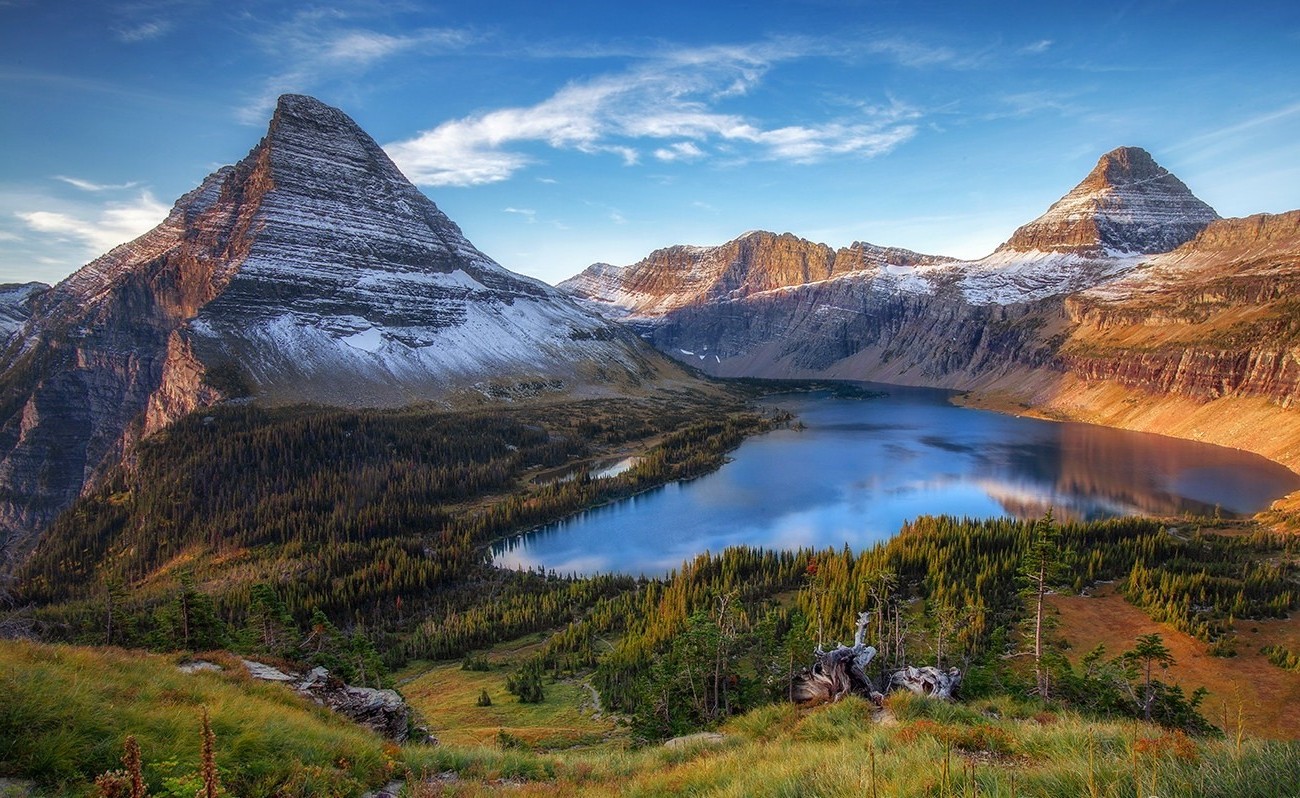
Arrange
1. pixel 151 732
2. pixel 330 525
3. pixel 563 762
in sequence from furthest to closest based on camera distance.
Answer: pixel 330 525 → pixel 563 762 → pixel 151 732

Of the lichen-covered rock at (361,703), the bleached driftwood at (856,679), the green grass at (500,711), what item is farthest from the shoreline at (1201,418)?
the lichen-covered rock at (361,703)

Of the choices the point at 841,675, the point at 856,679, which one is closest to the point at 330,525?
the point at 841,675

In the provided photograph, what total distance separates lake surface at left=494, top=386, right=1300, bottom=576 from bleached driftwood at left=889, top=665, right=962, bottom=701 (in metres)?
51.3

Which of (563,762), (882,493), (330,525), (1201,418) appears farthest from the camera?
(1201,418)

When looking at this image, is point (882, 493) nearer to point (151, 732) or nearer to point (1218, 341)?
point (151, 732)

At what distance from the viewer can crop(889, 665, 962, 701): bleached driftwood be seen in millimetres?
19297

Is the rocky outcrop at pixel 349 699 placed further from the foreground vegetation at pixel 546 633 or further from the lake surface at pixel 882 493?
the lake surface at pixel 882 493

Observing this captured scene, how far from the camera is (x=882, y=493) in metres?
98.6

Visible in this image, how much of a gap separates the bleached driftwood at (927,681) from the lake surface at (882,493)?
51.3 metres

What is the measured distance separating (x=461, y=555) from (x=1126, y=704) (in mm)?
68736

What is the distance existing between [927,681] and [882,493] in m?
84.0

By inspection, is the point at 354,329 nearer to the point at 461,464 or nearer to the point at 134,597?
the point at 461,464

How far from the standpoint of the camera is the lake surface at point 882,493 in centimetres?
8050

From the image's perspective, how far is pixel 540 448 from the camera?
139 meters
